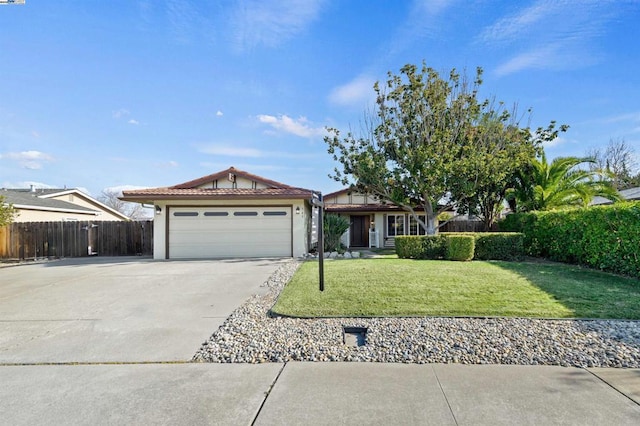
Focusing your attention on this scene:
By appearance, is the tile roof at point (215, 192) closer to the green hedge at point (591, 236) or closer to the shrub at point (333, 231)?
the shrub at point (333, 231)

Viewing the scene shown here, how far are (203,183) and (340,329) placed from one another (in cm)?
1282

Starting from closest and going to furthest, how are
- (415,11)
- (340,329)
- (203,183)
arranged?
(340,329)
(415,11)
(203,183)

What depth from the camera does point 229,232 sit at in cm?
1451

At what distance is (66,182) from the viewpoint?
3912 cm

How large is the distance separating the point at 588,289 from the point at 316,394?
6.81 meters

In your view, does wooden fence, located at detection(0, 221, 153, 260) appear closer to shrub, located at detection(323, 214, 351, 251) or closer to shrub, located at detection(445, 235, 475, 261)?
shrub, located at detection(323, 214, 351, 251)

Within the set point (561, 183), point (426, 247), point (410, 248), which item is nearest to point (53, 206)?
point (410, 248)

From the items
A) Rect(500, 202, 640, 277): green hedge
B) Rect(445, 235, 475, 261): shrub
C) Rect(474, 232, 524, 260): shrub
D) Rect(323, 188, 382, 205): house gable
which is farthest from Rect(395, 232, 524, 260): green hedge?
Rect(323, 188, 382, 205): house gable

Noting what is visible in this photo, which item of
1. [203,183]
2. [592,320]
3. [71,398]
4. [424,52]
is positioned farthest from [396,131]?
[71,398]

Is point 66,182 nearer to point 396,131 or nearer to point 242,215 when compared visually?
point 242,215

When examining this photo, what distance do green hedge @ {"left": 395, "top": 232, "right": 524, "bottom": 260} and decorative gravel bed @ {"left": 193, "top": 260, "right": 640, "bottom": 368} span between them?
738cm

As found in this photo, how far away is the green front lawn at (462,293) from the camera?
5.39 m

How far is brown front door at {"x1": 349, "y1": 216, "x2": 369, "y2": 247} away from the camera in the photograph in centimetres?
2166

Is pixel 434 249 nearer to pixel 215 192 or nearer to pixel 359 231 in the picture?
pixel 215 192
